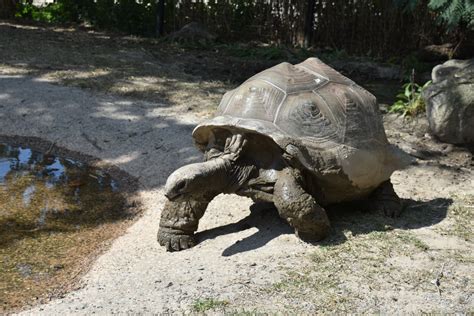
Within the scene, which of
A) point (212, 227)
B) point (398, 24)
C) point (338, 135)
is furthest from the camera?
point (398, 24)

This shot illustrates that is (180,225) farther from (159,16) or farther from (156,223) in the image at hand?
(159,16)

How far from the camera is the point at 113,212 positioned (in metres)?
5.32

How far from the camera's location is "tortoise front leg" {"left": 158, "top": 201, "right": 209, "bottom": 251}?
4445 mm

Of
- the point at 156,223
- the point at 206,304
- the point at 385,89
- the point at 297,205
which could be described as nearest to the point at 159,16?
the point at 385,89

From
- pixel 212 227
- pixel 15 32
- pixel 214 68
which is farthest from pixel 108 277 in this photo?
pixel 15 32

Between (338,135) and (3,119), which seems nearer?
(338,135)

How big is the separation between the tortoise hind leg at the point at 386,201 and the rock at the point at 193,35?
25.8 feet

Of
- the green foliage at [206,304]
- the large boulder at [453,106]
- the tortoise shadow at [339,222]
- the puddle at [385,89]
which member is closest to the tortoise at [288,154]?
the tortoise shadow at [339,222]

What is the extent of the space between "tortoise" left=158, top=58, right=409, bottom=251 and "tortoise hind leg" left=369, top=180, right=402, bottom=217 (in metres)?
0.18

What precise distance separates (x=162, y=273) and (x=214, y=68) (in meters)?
6.50

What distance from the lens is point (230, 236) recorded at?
4.53 m

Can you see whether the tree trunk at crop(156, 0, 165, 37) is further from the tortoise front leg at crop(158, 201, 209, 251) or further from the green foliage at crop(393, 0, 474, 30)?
the tortoise front leg at crop(158, 201, 209, 251)

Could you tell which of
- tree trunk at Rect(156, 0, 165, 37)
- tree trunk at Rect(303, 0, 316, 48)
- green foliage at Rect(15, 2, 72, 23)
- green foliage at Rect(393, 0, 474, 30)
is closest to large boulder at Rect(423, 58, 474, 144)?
green foliage at Rect(393, 0, 474, 30)

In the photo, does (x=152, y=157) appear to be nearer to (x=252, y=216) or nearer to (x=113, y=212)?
(x=113, y=212)
